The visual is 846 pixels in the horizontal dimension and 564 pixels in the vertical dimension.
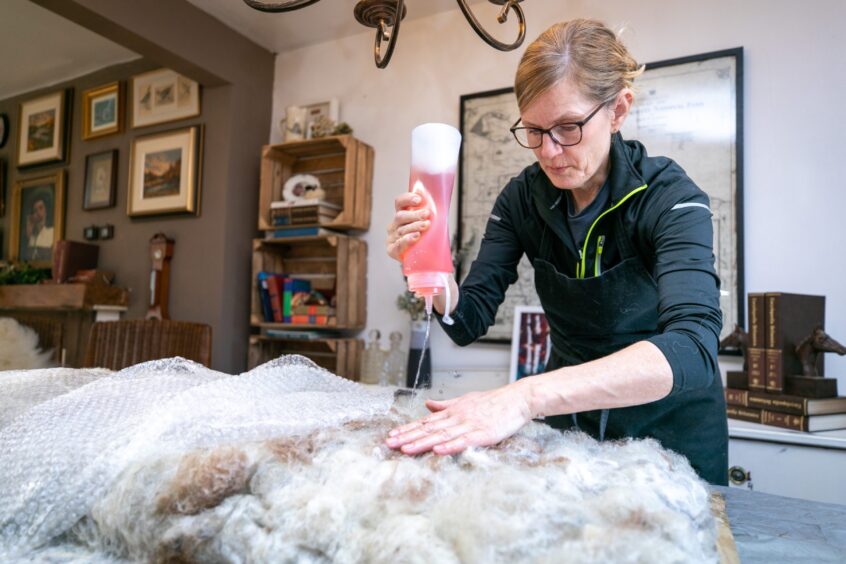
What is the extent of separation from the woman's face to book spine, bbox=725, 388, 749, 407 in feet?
4.47

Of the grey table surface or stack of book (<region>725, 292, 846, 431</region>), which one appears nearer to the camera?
the grey table surface

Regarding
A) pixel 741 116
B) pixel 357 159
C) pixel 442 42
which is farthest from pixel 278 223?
pixel 741 116

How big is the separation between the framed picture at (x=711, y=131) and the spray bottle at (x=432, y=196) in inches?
67.9

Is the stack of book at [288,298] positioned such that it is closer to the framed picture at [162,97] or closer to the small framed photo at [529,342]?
the small framed photo at [529,342]

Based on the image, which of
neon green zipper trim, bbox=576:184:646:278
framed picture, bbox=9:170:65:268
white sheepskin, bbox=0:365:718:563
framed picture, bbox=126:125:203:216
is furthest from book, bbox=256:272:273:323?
white sheepskin, bbox=0:365:718:563

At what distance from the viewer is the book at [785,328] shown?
203 centimetres

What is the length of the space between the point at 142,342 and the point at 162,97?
2014 millimetres

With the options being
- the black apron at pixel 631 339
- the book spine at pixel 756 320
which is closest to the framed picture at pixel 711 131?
the book spine at pixel 756 320

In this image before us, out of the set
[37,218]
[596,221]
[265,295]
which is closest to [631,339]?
[596,221]

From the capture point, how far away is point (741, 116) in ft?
7.83

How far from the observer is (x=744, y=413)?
2141 mm

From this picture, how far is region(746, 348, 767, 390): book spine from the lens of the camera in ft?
6.82

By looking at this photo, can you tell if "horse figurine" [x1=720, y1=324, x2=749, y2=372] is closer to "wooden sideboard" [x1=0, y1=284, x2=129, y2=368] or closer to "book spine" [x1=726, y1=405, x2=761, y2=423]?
"book spine" [x1=726, y1=405, x2=761, y2=423]

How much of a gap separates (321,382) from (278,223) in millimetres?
2332
